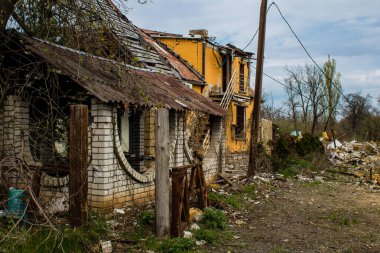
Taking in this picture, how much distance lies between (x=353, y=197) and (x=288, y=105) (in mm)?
36758

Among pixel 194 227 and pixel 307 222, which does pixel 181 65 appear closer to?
pixel 307 222

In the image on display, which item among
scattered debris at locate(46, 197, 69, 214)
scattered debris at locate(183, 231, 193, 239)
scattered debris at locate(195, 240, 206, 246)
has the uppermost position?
scattered debris at locate(46, 197, 69, 214)

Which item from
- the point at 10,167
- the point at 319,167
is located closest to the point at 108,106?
the point at 10,167

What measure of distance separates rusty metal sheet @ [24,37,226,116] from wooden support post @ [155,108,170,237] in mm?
1003

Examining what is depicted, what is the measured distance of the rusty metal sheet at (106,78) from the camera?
776cm

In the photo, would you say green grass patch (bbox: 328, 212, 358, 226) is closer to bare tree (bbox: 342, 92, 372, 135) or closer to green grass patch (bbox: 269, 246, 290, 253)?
green grass patch (bbox: 269, 246, 290, 253)

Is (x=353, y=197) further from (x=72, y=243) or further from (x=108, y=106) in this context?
(x=72, y=243)

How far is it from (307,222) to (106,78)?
5.28 m

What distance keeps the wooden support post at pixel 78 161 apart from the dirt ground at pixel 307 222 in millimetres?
2206

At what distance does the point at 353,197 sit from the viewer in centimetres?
1227

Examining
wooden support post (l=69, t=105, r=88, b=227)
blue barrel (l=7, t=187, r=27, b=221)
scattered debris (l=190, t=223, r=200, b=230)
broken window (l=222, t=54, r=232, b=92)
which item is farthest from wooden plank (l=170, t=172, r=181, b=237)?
broken window (l=222, t=54, r=232, b=92)

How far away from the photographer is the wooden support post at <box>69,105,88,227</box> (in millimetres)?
6020

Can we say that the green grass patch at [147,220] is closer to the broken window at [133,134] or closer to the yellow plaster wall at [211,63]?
the broken window at [133,134]

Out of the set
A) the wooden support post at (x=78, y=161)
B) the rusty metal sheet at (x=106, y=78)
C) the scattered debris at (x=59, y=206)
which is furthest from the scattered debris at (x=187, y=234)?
the rusty metal sheet at (x=106, y=78)
